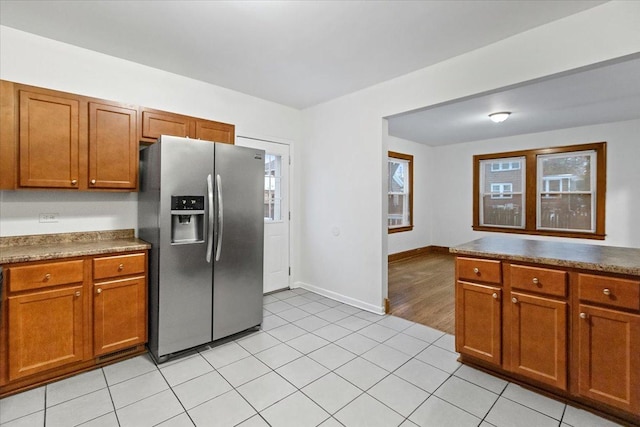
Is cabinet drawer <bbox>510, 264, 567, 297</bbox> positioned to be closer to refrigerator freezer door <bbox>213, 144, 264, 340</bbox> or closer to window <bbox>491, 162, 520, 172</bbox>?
refrigerator freezer door <bbox>213, 144, 264, 340</bbox>

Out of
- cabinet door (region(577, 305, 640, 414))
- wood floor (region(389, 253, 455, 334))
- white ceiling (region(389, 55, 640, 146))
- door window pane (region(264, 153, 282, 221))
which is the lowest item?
wood floor (region(389, 253, 455, 334))

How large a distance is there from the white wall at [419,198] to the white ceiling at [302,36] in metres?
2.92

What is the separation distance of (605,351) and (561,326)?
0.72 ft

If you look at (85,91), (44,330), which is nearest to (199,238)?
(44,330)

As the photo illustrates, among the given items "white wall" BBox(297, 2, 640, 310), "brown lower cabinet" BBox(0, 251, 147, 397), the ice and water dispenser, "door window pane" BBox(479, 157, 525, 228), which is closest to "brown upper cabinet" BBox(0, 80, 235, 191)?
the ice and water dispenser

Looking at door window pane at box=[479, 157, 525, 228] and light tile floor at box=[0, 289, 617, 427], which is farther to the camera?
door window pane at box=[479, 157, 525, 228]

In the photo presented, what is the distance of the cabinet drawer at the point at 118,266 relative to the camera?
223cm

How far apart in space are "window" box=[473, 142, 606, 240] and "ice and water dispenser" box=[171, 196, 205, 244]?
19.5 feet

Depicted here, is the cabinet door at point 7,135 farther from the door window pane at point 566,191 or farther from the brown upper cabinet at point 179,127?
the door window pane at point 566,191

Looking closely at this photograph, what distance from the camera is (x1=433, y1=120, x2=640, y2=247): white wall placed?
475 cm

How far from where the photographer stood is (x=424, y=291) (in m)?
4.24

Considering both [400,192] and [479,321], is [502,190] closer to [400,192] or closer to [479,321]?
[400,192]

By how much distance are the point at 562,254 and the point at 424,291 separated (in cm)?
237

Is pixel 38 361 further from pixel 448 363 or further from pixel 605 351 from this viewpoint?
pixel 605 351
